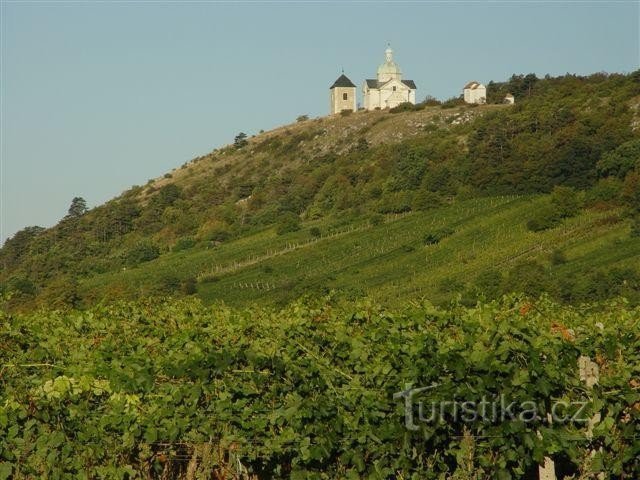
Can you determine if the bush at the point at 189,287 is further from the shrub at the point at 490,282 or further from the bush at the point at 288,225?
the shrub at the point at 490,282

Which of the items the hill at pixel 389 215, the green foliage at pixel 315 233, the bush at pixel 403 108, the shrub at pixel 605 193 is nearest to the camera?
the hill at pixel 389 215

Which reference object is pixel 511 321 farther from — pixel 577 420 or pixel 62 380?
pixel 62 380

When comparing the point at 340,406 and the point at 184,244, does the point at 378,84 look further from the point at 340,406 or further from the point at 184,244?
the point at 340,406

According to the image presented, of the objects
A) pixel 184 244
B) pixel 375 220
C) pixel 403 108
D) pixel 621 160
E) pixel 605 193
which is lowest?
pixel 184 244

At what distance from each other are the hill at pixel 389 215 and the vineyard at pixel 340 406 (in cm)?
4169

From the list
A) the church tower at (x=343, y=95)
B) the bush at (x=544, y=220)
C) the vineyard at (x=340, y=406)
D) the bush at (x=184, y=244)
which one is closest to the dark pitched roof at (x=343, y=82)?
the church tower at (x=343, y=95)

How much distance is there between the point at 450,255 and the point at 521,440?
6581 centimetres

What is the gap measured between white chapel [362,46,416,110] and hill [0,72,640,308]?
647 cm

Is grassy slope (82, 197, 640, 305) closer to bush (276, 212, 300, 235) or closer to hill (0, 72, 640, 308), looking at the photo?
hill (0, 72, 640, 308)

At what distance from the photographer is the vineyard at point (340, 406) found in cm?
917

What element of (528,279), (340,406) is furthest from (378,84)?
(340,406)

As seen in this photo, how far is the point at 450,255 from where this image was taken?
7456cm

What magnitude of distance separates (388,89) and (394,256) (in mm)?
73818

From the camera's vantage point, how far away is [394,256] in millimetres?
78125
